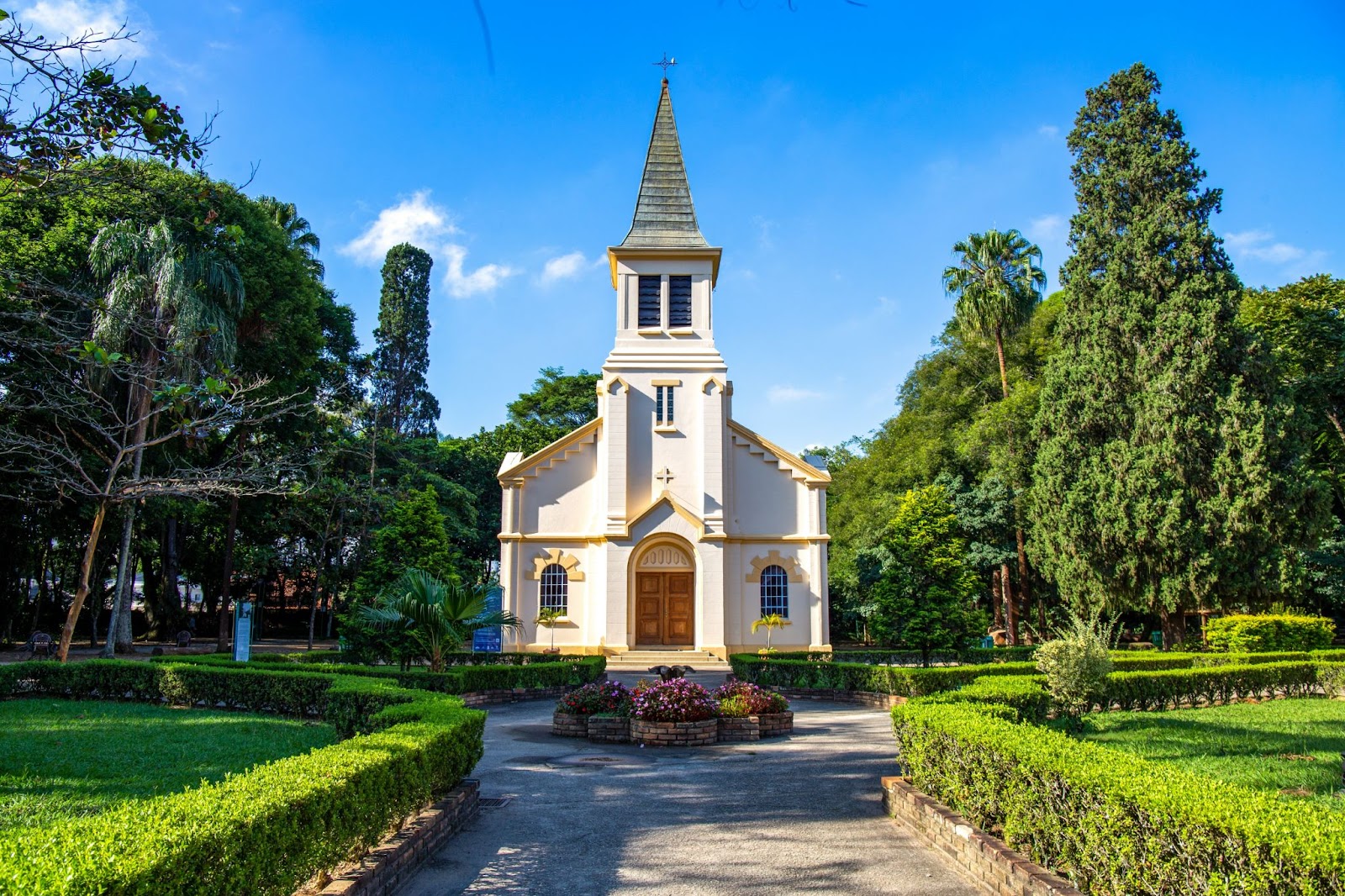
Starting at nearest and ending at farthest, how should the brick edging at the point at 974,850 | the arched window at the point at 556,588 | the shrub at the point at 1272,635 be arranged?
the brick edging at the point at 974,850, the shrub at the point at 1272,635, the arched window at the point at 556,588

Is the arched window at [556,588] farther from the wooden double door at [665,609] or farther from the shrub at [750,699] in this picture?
the shrub at [750,699]

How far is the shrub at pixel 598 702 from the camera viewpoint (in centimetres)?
1402

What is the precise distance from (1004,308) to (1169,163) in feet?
31.1

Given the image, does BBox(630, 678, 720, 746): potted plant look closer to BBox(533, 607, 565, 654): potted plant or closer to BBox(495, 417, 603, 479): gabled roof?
BBox(533, 607, 565, 654): potted plant

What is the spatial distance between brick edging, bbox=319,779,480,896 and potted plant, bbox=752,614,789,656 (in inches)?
798

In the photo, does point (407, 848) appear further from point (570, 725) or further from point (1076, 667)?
point (1076, 667)

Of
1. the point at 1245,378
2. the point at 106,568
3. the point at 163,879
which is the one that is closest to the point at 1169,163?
the point at 1245,378

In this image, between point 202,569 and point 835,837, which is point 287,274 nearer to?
point 202,569

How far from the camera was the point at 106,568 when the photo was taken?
38188 mm

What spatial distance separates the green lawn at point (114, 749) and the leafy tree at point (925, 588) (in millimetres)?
15156

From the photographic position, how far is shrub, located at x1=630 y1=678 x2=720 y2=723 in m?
13.2

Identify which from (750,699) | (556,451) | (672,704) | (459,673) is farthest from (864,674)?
(556,451)

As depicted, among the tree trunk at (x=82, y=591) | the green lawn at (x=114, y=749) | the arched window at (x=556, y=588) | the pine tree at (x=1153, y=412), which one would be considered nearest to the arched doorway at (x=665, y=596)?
the arched window at (x=556, y=588)

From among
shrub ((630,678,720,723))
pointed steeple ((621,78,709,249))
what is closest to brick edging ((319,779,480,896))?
shrub ((630,678,720,723))
